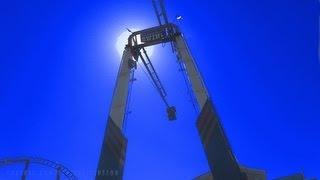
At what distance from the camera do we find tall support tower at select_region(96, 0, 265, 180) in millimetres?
9922

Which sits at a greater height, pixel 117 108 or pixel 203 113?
pixel 117 108

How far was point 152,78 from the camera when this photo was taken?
67.0ft

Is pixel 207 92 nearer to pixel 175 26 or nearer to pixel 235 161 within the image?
pixel 235 161

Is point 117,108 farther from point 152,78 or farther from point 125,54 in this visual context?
point 152,78

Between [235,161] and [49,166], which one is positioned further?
[49,166]

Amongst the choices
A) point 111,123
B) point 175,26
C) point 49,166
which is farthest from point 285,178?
point 111,123

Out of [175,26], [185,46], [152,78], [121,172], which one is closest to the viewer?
[121,172]

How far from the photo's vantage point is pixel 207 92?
12.3 metres

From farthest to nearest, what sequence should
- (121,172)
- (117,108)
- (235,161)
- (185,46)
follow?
(185,46) → (117,108) → (121,172) → (235,161)

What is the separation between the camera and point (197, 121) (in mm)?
11406

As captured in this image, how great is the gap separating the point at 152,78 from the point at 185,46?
5.72 m

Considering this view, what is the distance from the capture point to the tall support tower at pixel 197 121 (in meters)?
9.92

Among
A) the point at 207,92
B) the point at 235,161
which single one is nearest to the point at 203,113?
the point at 207,92

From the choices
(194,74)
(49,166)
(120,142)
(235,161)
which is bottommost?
(235,161)
